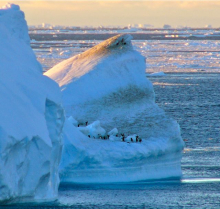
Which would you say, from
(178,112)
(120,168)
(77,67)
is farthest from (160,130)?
(178,112)

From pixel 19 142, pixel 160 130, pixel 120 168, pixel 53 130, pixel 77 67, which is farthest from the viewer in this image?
pixel 77 67

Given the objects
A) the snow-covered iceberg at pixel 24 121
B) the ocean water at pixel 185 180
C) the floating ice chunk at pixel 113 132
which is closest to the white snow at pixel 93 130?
the floating ice chunk at pixel 113 132

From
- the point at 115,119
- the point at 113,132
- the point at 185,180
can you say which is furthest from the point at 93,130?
the point at 185,180

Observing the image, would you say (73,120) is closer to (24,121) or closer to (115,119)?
(115,119)

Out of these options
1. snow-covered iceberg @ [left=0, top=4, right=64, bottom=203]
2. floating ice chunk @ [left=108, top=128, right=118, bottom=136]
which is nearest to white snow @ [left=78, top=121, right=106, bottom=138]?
floating ice chunk @ [left=108, top=128, right=118, bottom=136]

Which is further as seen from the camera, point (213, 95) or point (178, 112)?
point (213, 95)

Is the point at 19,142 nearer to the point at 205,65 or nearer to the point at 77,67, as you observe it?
the point at 77,67
